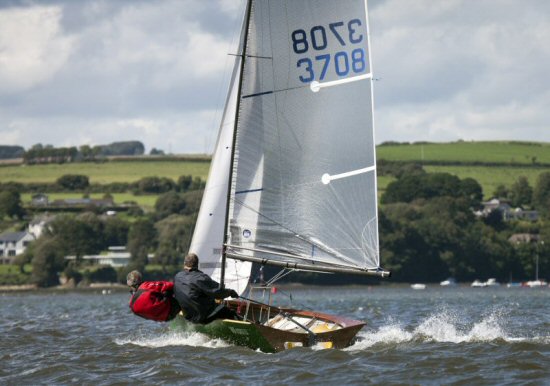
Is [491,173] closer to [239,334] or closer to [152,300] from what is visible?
[239,334]

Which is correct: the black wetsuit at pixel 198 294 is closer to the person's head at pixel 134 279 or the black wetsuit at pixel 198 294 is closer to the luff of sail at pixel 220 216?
the person's head at pixel 134 279

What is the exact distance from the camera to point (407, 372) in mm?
19453

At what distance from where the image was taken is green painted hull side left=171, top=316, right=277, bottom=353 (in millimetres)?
22438

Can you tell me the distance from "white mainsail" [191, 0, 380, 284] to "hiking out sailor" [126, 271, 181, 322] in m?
2.75

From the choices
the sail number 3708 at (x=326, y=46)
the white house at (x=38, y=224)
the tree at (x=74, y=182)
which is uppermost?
the tree at (x=74, y=182)

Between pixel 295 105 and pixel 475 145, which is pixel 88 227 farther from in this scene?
pixel 295 105

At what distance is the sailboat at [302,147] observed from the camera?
979 inches

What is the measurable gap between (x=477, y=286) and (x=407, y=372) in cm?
9281

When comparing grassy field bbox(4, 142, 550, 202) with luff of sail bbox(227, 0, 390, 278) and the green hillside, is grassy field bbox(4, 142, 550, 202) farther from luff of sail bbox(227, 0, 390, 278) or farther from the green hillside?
luff of sail bbox(227, 0, 390, 278)

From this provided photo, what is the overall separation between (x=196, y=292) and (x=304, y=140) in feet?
15.5

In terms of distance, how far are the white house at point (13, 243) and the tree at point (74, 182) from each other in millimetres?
15655

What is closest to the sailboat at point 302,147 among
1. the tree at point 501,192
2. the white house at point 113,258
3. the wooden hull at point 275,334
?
the wooden hull at point 275,334

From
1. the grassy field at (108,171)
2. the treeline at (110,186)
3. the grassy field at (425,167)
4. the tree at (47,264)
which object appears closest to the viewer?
the tree at (47,264)

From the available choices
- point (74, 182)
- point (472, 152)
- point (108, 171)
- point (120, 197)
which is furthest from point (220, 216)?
point (108, 171)
